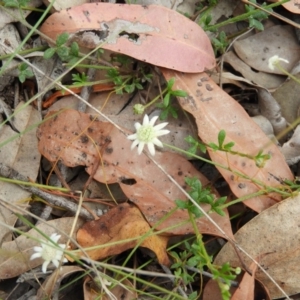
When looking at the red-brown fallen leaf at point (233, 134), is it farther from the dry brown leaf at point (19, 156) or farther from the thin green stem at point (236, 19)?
the dry brown leaf at point (19, 156)

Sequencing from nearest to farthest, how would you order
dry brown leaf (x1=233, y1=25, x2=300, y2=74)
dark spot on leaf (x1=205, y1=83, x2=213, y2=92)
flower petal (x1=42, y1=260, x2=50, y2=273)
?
1. flower petal (x1=42, y1=260, x2=50, y2=273)
2. dark spot on leaf (x1=205, y1=83, x2=213, y2=92)
3. dry brown leaf (x1=233, y1=25, x2=300, y2=74)

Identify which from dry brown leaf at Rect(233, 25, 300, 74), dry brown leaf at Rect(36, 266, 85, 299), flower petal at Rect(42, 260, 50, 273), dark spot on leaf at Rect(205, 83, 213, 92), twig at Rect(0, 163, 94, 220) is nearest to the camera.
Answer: flower petal at Rect(42, 260, 50, 273)

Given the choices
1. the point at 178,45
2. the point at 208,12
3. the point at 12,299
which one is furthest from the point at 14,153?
the point at 208,12

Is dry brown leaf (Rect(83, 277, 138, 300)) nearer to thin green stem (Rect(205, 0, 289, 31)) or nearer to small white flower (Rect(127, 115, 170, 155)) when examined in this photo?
small white flower (Rect(127, 115, 170, 155))

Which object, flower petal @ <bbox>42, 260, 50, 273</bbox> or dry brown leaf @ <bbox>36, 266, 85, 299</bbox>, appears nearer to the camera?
flower petal @ <bbox>42, 260, 50, 273</bbox>

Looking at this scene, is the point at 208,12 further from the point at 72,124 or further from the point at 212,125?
the point at 72,124

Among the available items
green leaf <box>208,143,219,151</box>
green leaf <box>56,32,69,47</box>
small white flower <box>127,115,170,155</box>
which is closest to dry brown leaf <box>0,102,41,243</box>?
green leaf <box>56,32,69,47</box>
